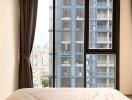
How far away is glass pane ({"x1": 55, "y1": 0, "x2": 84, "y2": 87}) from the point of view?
4.91 metres

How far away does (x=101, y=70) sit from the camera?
500 centimetres

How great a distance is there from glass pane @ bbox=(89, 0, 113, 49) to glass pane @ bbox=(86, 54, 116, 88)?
0.22 metres

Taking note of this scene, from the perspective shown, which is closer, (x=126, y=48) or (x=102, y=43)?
(x=126, y=48)

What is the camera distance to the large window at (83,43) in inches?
191

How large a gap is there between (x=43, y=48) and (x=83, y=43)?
0.77 meters

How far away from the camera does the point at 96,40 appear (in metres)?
4.95

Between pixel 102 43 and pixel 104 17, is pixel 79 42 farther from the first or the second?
pixel 104 17

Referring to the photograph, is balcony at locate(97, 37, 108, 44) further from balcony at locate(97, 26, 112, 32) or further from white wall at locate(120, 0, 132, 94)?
white wall at locate(120, 0, 132, 94)

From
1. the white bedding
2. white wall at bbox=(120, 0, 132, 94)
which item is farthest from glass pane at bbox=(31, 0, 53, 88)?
the white bedding

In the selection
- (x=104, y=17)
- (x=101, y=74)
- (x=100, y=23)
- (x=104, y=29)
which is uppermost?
(x=104, y=17)

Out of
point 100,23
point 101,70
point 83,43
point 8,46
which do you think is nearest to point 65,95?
point 8,46

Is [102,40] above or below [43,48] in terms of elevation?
above

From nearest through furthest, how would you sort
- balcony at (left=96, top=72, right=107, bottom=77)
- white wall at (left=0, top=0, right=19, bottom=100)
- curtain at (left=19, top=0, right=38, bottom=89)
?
1. white wall at (left=0, top=0, right=19, bottom=100)
2. curtain at (left=19, top=0, right=38, bottom=89)
3. balcony at (left=96, top=72, right=107, bottom=77)

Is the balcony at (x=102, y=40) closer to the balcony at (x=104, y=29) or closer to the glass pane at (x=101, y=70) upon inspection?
the balcony at (x=104, y=29)
